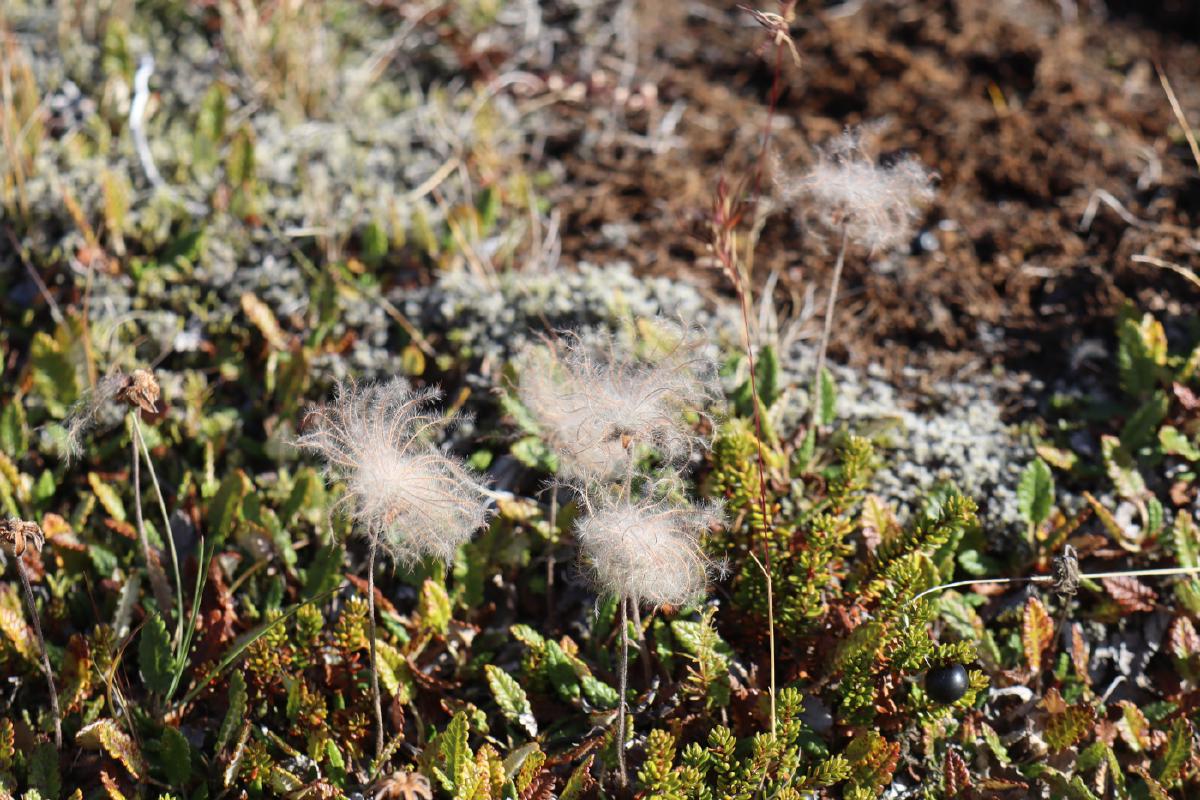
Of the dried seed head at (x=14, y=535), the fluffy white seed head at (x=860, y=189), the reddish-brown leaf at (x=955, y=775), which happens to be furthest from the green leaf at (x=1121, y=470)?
the dried seed head at (x=14, y=535)

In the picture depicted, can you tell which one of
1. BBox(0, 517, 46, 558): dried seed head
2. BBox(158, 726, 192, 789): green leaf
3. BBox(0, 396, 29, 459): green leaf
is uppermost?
BBox(0, 517, 46, 558): dried seed head

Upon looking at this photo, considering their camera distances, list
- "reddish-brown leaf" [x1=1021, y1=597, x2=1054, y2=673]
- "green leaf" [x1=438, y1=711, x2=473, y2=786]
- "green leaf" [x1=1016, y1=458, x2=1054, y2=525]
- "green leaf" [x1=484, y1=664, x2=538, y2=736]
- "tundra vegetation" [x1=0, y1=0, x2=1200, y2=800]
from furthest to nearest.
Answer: "green leaf" [x1=1016, y1=458, x2=1054, y2=525] < "reddish-brown leaf" [x1=1021, y1=597, x2=1054, y2=673] < "green leaf" [x1=484, y1=664, x2=538, y2=736] < "tundra vegetation" [x1=0, y1=0, x2=1200, y2=800] < "green leaf" [x1=438, y1=711, x2=473, y2=786]

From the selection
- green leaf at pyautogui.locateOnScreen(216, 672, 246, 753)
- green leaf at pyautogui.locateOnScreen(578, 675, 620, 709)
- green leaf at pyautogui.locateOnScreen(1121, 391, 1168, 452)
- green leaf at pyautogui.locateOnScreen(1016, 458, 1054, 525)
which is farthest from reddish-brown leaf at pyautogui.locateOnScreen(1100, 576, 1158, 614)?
green leaf at pyautogui.locateOnScreen(216, 672, 246, 753)

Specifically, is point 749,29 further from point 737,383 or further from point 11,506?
point 11,506

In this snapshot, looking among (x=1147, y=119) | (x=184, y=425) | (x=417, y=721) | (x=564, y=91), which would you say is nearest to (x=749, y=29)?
(x=564, y=91)

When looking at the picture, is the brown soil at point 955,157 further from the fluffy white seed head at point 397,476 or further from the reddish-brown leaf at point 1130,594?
the fluffy white seed head at point 397,476

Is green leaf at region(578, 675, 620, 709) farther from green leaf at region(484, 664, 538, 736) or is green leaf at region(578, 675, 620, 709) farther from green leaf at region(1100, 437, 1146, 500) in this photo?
green leaf at region(1100, 437, 1146, 500)
